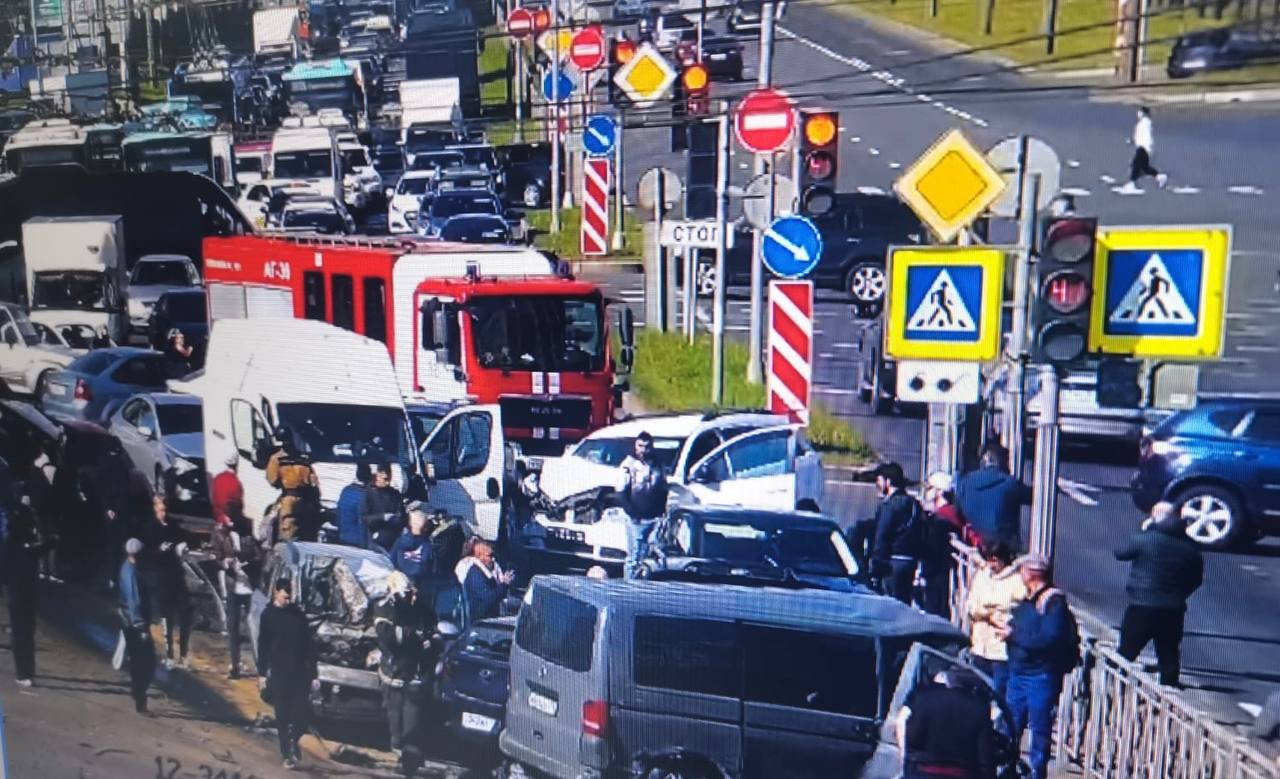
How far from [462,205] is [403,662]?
123 cm

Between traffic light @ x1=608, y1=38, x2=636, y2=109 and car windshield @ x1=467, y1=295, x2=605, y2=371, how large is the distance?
0.50m

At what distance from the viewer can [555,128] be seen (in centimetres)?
292

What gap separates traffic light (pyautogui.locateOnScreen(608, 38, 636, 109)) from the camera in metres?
2.83

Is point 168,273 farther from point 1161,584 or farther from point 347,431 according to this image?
point 1161,584

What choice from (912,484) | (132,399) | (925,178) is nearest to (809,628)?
(912,484)

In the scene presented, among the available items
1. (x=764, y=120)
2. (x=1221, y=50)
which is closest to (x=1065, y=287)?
(x=1221, y=50)

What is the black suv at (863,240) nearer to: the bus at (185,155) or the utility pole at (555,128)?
the utility pole at (555,128)

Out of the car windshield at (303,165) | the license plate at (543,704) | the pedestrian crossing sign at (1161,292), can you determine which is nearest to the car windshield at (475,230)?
the car windshield at (303,165)

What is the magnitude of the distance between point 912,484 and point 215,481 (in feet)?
6.48

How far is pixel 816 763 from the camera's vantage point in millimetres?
2473

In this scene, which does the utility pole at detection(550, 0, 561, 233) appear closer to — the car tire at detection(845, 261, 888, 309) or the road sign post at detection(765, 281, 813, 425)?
the road sign post at detection(765, 281, 813, 425)

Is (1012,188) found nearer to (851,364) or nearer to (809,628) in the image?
(851,364)

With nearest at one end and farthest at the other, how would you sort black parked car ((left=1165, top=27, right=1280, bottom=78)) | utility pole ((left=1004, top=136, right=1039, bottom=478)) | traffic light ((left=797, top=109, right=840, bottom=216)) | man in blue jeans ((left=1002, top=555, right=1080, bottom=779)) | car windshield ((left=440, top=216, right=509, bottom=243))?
1. black parked car ((left=1165, top=27, right=1280, bottom=78))
2. utility pole ((left=1004, top=136, right=1039, bottom=478))
3. man in blue jeans ((left=1002, top=555, right=1080, bottom=779))
4. traffic light ((left=797, top=109, right=840, bottom=216))
5. car windshield ((left=440, top=216, right=509, bottom=243))

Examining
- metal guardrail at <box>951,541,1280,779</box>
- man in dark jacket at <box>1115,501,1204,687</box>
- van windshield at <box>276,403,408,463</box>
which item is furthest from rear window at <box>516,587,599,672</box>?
man in dark jacket at <box>1115,501,1204,687</box>
